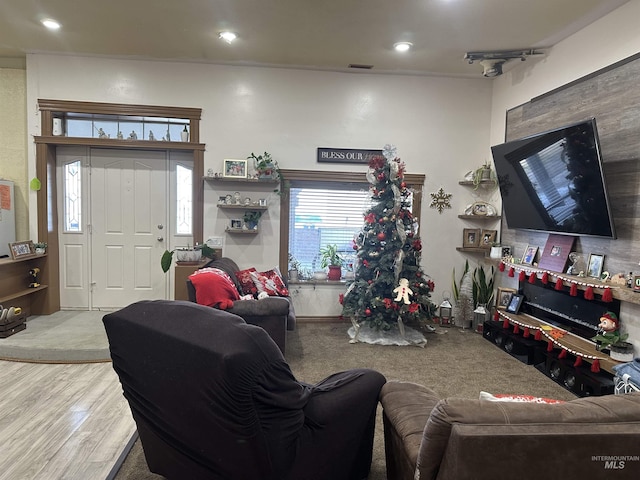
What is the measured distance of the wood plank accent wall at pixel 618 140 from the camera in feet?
10.2

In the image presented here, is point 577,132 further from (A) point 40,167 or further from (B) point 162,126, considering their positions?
(A) point 40,167

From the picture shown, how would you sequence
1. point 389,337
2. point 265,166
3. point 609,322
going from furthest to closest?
point 265,166 < point 389,337 < point 609,322

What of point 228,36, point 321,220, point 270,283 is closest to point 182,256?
point 270,283

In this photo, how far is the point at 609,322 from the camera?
10.3 feet

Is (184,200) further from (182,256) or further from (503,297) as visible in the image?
(503,297)

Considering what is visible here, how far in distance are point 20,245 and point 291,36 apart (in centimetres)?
370

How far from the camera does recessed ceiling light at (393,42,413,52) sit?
408 centimetres

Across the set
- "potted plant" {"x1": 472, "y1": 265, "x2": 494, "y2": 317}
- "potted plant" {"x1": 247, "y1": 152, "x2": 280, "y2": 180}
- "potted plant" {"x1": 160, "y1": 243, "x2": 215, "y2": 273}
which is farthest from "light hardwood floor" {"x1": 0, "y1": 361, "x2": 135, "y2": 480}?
Result: "potted plant" {"x1": 472, "y1": 265, "x2": 494, "y2": 317}

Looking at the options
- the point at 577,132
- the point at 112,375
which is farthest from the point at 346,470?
the point at 577,132

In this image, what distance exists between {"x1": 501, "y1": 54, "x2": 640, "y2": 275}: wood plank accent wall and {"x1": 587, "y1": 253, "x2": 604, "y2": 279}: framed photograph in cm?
5

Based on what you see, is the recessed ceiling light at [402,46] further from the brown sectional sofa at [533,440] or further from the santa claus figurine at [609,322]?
the brown sectional sofa at [533,440]

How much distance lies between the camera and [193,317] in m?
1.56

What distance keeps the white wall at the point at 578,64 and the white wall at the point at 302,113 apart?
30 cm

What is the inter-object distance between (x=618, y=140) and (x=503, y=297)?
6.68 ft
